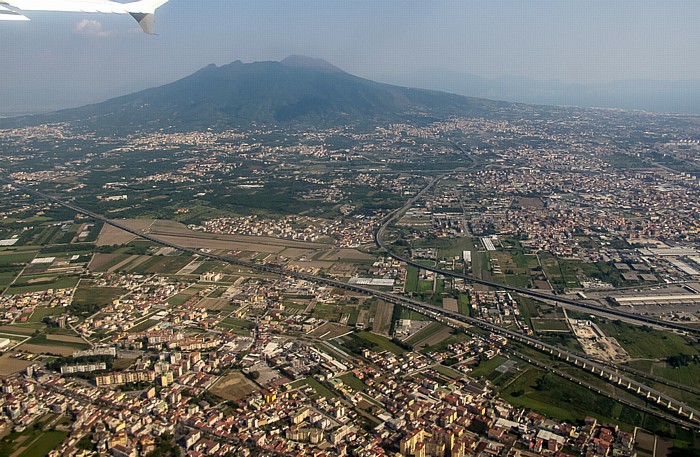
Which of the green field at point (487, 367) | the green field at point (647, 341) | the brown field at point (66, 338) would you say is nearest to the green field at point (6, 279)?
the brown field at point (66, 338)

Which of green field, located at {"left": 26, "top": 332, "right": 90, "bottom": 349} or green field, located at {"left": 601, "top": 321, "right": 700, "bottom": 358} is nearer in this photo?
green field, located at {"left": 601, "top": 321, "right": 700, "bottom": 358}

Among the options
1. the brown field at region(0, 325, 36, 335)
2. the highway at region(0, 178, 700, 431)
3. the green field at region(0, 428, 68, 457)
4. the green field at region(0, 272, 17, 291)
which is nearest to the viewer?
the green field at region(0, 428, 68, 457)

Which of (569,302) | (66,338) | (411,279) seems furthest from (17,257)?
(569,302)

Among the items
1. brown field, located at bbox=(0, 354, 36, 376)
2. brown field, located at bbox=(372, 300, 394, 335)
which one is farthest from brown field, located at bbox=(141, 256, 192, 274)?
brown field, located at bbox=(372, 300, 394, 335)

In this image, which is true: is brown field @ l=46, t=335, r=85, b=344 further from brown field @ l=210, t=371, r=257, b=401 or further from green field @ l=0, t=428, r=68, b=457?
brown field @ l=210, t=371, r=257, b=401

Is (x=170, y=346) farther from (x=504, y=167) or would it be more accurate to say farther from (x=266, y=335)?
(x=504, y=167)

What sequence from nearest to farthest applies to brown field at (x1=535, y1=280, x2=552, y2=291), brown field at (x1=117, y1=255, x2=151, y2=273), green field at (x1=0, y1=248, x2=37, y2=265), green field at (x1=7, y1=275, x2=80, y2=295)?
green field at (x1=7, y1=275, x2=80, y2=295) < brown field at (x1=535, y1=280, x2=552, y2=291) < brown field at (x1=117, y1=255, x2=151, y2=273) < green field at (x1=0, y1=248, x2=37, y2=265)

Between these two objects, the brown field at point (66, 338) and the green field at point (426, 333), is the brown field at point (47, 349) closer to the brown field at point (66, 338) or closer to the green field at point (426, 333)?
the brown field at point (66, 338)

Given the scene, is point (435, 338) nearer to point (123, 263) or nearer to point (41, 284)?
point (123, 263)
